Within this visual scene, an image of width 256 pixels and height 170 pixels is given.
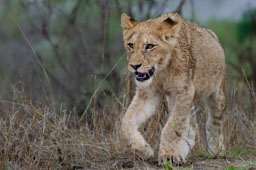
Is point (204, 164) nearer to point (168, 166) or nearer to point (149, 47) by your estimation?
point (168, 166)

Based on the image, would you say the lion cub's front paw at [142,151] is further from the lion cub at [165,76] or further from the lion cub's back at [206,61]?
the lion cub's back at [206,61]

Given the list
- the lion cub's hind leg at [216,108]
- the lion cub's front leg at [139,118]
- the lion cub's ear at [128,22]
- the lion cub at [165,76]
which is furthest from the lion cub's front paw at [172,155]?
the lion cub's hind leg at [216,108]

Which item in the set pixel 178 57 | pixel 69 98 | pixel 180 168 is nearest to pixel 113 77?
pixel 69 98

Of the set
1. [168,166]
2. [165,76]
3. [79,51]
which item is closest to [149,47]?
[165,76]

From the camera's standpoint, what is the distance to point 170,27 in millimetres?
5285

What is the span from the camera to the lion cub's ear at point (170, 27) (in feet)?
17.2

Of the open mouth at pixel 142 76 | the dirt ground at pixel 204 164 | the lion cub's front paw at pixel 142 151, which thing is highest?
the open mouth at pixel 142 76

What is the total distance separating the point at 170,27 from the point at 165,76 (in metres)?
0.52

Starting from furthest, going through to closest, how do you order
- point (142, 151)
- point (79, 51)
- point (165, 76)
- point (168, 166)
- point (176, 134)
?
1. point (79, 51)
2. point (165, 76)
3. point (176, 134)
4. point (142, 151)
5. point (168, 166)

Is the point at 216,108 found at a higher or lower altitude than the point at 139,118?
lower

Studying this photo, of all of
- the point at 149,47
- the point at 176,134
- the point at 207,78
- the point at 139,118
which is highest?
the point at 149,47

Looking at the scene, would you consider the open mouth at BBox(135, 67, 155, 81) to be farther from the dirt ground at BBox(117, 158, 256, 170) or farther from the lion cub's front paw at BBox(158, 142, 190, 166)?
the dirt ground at BBox(117, 158, 256, 170)

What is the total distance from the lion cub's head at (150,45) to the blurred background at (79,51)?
35 centimetres

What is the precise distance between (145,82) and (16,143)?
55.9 inches
